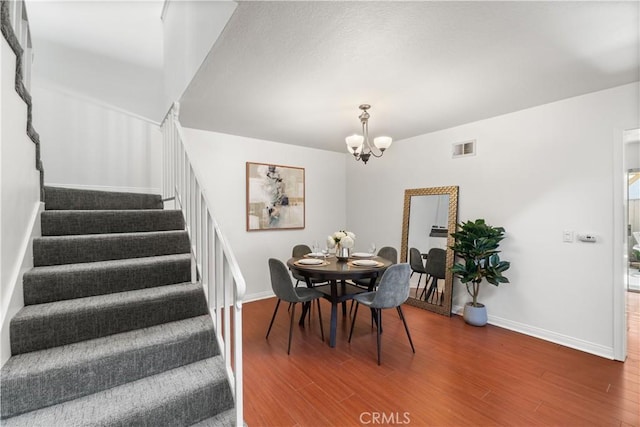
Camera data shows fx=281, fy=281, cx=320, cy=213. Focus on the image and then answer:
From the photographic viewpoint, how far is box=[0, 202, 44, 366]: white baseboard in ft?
4.30

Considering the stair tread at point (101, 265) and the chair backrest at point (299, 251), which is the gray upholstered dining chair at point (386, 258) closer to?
the chair backrest at point (299, 251)

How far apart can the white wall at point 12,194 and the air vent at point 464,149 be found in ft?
13.2

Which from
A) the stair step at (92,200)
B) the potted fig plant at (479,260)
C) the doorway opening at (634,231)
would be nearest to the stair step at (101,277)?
the stair step at (92,200)

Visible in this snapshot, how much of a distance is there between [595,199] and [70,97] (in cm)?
549

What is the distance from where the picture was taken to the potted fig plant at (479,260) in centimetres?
305

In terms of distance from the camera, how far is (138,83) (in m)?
3.50

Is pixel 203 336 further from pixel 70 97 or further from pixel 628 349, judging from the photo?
pixel 628 349

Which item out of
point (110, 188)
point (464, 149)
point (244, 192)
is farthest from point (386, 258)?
point (110, 188)

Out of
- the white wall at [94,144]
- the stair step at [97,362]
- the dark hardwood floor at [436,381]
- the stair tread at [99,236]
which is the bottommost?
the dark hardwood floor at [436,381]

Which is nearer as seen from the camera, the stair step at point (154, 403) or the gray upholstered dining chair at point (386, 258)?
the stair step at point (154, 403)

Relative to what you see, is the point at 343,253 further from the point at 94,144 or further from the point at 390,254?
the point at 94,144

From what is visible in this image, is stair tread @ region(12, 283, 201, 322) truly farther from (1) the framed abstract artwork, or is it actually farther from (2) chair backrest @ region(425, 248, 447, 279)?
(2) chair backrest @ region(425, 248, 447, 279)

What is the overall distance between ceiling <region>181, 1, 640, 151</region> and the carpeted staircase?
1.49 meters

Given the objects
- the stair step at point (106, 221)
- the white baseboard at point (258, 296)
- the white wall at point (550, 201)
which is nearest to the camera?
the stair step at point (106, 221)
